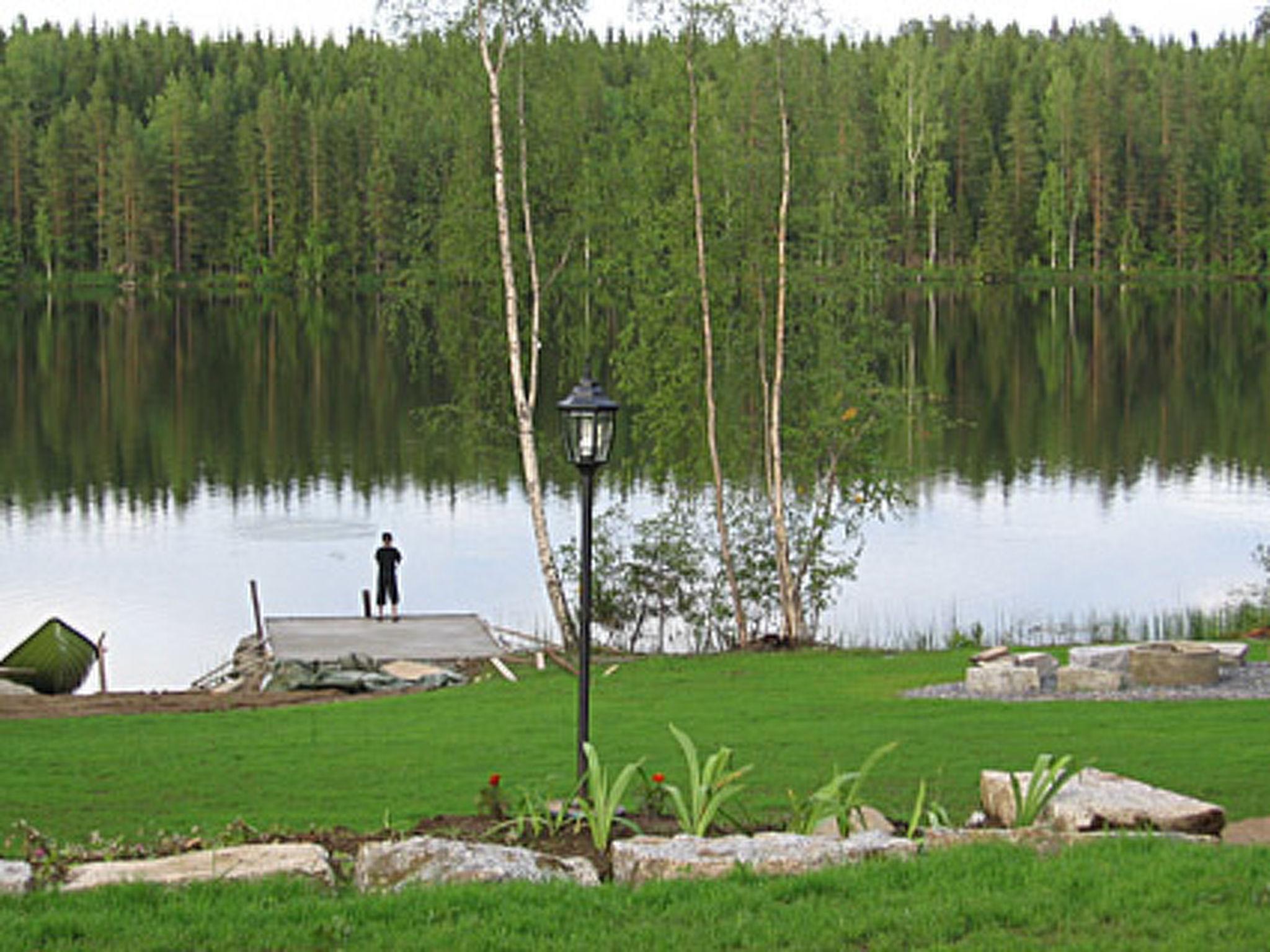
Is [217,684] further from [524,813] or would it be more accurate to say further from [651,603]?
[524,813]

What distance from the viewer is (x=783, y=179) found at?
24.8 metres

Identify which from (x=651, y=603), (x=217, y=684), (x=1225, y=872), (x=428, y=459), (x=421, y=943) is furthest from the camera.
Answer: (x=428, y=459)

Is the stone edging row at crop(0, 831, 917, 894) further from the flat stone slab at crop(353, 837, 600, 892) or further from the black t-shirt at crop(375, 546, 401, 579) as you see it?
the black t-shirt at crop(375, 546, 401, 579)

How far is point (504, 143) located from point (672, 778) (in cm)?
1351

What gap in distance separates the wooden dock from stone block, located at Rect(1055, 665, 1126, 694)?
363 inches

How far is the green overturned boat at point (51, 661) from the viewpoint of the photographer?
23609 millimetres

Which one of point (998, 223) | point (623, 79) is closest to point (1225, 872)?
point (998, 223)

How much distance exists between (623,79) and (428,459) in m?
91.5

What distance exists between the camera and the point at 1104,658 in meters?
18.2

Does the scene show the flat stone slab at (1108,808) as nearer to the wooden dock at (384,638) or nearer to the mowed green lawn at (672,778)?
the mowed green lawn at (672,778)

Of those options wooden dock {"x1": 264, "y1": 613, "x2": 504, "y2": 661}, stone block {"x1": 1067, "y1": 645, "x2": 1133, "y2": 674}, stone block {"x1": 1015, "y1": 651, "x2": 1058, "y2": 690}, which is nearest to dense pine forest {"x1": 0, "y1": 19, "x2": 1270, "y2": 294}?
wooden dock {"x1": 264, "y1": 613, "x2": 504, "y2": 661}

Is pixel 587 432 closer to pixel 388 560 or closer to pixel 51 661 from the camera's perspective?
pixel 51 661

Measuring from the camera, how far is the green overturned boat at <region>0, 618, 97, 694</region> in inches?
930

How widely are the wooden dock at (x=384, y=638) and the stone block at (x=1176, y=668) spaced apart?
9.78 m
